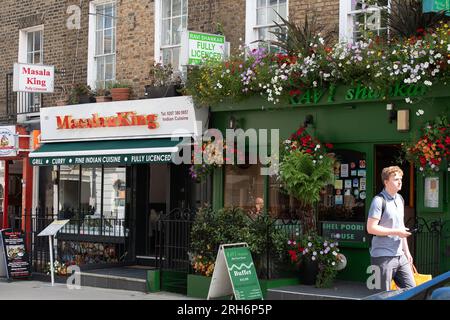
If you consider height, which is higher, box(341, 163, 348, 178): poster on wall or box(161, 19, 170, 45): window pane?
box(161, 19, 170, 45): window pane

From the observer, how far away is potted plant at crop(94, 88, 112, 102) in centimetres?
1552

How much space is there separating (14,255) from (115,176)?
113 inches

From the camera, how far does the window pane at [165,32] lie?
1533 cm

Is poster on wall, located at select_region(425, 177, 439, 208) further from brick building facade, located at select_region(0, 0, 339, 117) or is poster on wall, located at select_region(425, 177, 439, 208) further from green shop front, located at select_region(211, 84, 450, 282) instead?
brick building facade, located at select_region(0, 0, 339, 117)

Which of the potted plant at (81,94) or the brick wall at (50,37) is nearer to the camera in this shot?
the potted plant at (81,94)

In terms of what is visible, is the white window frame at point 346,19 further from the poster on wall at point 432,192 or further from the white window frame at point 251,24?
the poster on wall at point 432,192

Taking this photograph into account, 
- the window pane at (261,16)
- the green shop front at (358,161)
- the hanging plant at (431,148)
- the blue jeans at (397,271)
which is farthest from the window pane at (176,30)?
the blue jeans at (397,271)

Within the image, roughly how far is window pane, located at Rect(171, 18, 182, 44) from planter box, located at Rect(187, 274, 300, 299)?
5.34m

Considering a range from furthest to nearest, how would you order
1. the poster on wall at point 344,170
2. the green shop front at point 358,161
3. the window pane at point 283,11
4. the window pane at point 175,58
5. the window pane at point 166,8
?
the window pane at point 166,8, the window pane at point 175,58, the window pane at point 283,11, the poster on wall at point 344,170, the green shop front at point 358,161

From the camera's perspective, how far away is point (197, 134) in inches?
531

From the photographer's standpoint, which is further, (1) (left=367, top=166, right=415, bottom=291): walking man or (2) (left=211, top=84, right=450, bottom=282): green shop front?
(2) (left=211, top=84, right=450, bottom=282): green shop front

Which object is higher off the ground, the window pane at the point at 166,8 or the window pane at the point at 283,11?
the window pane at the point at 166,8

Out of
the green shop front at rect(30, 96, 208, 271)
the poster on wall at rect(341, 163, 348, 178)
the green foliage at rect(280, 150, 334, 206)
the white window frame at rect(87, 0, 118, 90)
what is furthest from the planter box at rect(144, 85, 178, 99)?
the poster on wall at rect(341, 163, 348, 178)

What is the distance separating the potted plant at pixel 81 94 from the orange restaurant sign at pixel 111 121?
45 centimetres
